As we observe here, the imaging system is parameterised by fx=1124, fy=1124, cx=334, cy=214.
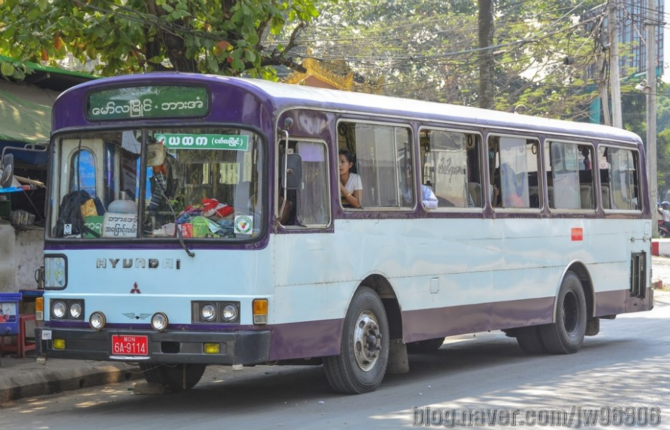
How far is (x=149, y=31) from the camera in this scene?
13492 millimetres

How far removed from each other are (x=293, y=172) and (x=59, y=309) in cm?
234

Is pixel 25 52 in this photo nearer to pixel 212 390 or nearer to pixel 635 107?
pixel 212 390

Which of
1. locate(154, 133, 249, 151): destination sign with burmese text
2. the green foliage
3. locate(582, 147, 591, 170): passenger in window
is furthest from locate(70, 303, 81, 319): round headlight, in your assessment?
the green foliage

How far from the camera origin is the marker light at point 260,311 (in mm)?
8898

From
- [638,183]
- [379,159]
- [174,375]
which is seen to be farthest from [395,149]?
[638,183]

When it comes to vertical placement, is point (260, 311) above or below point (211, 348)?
above

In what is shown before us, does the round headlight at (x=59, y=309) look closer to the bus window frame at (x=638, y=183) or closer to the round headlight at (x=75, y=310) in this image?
the round headlight at (x=75, y=310)

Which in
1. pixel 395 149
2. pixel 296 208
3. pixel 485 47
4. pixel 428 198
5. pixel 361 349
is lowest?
pixel 361 349

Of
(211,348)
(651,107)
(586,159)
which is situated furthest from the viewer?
(651,107)

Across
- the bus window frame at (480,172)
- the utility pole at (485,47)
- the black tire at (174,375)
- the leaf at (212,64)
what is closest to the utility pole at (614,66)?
the utility pole at (485,47)

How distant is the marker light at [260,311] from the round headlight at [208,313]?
328 millimetres

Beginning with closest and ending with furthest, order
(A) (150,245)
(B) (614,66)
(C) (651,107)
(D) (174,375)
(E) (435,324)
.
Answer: (A) (150,245) < (D) (174,375) < (E) (435,324) < (B) (614,66) < (C) (651,107)

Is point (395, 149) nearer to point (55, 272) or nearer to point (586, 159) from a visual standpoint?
point (55, 272)

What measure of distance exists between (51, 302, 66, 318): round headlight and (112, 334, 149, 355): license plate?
621 millimetres
